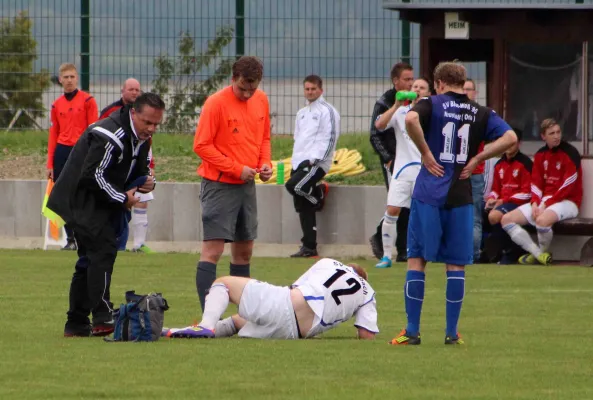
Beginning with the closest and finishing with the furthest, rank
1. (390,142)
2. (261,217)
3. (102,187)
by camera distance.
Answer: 1. (102,187)
2. (390,142)
3. (261,217)

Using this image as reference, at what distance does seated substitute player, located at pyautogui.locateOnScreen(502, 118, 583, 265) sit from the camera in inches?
701

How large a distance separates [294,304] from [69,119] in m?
9.55

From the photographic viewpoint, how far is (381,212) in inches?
758

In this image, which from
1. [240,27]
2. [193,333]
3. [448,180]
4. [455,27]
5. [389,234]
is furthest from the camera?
[240,27]

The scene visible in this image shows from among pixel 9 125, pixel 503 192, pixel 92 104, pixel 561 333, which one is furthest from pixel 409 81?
pixel 9 125

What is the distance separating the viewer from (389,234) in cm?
1731

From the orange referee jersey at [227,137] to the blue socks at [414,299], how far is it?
6.44 ft

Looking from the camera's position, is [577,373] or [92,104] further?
[92,104]

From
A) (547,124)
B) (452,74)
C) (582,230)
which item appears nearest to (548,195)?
(582,230)

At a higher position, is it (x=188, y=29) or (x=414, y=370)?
(x=188, y=29)

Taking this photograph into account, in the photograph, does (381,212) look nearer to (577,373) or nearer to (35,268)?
(35,268)

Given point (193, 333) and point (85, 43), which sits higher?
point (85, 43)

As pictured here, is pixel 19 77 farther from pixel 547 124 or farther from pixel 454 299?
pixel 454 299

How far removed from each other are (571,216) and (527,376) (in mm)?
9715
